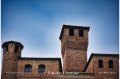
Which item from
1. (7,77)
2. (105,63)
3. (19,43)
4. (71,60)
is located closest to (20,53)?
(19,43)

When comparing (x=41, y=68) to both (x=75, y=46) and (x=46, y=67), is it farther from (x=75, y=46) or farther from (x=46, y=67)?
(x=75, y=46)

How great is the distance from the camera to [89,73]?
95.9 ft

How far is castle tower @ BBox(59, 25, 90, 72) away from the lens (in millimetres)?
32812

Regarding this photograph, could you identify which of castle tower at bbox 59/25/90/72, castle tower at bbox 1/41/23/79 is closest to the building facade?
castle tower at bbox 1/41/23/79

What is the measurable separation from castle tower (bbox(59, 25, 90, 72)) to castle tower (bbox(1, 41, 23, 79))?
542cm

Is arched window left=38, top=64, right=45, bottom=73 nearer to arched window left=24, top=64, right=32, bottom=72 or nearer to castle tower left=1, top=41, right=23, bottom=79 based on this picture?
arched window left=24, top=64, right=32, bottom=72

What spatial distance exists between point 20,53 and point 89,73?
7.42 m

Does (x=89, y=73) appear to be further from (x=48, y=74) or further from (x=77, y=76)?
(x=48, y=74)

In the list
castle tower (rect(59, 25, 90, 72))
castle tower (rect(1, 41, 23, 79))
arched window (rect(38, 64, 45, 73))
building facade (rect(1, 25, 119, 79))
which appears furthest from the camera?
castle tower (rect(59, 25, 90, 72))

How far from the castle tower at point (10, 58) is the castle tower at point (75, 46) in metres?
5.42

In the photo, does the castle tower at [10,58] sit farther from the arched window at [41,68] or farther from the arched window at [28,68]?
the arched window at [41,68]

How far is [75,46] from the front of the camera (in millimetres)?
33469

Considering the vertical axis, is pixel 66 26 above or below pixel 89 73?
above

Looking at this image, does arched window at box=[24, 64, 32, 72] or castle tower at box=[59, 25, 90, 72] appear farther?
castle tower at box=[59, 25, 90, 72]
